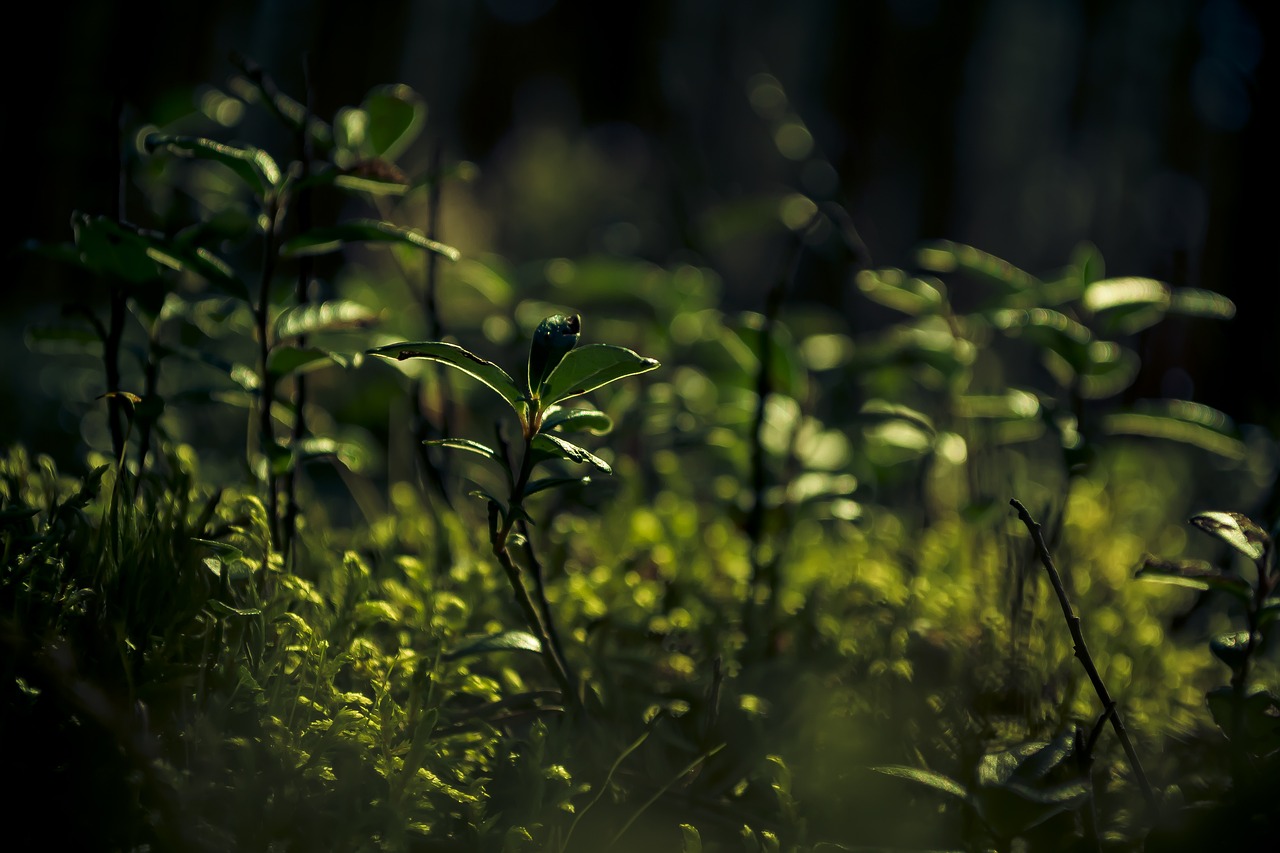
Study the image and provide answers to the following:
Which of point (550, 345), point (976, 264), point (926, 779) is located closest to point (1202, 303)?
point (976, 264)

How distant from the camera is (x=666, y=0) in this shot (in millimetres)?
7887

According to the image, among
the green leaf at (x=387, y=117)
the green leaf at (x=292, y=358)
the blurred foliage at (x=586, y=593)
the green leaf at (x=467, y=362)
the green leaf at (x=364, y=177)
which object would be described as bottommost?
the blurred foliage at (x=586, y=593)

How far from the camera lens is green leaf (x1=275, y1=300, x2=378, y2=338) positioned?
2.46ft

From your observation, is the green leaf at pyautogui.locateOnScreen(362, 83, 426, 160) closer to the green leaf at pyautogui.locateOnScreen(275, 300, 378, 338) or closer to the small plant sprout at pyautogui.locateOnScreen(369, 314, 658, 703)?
the green leaf at pyautogui.locateOnScreen(275, 300, 378, 338)

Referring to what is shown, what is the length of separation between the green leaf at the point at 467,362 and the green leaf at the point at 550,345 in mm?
23

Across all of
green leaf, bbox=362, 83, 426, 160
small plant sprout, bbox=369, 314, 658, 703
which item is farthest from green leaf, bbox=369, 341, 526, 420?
green leaf, bbox=362, 83, 426, 160

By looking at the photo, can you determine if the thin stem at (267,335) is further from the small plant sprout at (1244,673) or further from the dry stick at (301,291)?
the small plant sprout at (1244,673)

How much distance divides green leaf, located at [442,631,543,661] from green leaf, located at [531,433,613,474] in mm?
182

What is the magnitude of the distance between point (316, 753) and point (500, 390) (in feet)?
1.04

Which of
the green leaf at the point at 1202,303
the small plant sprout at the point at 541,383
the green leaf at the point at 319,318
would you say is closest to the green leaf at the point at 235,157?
the green leaf at the point at 319,318

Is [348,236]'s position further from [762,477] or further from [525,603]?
[762,477]

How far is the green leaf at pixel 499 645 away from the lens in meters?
0.66

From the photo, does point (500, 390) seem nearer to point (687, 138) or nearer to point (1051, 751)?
point (1051, 751)

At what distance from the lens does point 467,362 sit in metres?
0.61
